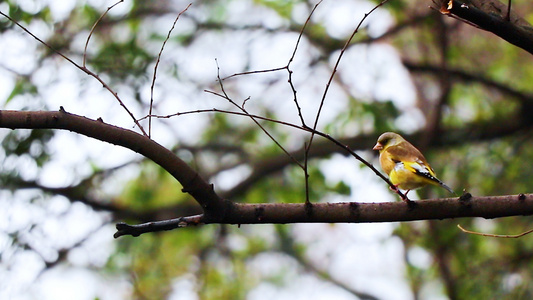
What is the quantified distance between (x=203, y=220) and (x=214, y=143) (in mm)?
6150

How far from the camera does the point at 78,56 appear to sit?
6.82 m

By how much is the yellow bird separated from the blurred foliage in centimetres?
330

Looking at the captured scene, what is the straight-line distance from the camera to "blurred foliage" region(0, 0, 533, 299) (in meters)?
7.04

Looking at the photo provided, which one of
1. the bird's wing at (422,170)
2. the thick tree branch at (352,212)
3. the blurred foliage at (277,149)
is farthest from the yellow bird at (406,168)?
the blurred foliage at (277,149)

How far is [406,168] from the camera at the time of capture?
3883mm

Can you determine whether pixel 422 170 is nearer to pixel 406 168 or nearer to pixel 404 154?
pixel 406 168

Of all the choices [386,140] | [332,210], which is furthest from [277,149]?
[332,210]

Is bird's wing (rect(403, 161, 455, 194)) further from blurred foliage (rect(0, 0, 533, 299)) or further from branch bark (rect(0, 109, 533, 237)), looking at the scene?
blurred foliage (rect(0, 0, 533, 299))

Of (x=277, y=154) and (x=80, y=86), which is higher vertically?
(x=277, y=154)

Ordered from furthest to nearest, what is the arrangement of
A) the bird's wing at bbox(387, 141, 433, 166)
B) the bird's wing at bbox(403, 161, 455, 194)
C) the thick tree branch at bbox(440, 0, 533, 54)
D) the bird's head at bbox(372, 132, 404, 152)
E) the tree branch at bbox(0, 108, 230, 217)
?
the bird's head at bbox(372, 132, 404, 152), the bird's wing at bbox(387, 141, 433, 166), the bird's wing at bbox(403, 161, 455, 194), the thick tree branch at bbox(440, 0, 533, 54), the tree branch at bbox(0, 108, 230, 217)

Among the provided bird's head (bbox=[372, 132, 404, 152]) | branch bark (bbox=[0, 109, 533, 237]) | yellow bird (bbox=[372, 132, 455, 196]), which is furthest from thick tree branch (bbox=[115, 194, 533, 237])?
bird's head (bbox=[372, 132, 404, 152])

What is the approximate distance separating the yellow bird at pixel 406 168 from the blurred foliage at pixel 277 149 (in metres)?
3.30

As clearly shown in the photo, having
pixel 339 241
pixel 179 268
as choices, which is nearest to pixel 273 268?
pixel 339 241

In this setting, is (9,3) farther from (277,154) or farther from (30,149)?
(277,154)
